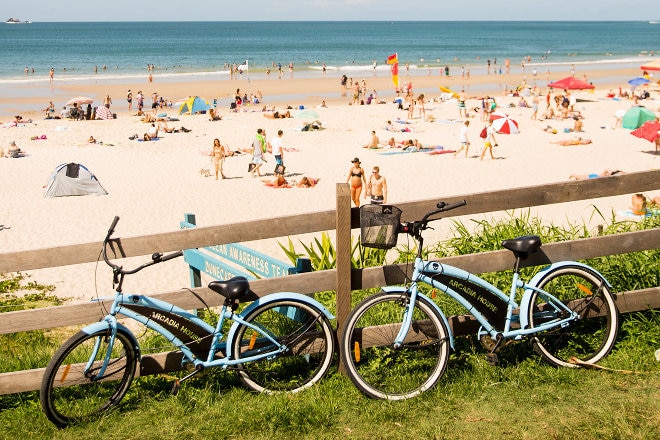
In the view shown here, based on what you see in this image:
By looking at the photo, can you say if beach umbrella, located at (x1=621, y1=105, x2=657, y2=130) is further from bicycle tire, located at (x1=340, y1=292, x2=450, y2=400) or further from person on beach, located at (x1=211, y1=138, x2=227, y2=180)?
bicycle tire, located at (x1=340, y1=292, x2=450, y2=400)

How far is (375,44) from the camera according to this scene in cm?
11994

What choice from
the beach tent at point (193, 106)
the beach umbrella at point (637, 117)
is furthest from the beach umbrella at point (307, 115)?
the beach umbrella at point (637, 117)

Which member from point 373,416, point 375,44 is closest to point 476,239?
point 373,416

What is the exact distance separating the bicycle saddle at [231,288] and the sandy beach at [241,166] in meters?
6.79

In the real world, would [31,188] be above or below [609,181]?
below

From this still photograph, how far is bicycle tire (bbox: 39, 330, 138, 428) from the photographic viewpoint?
442 centimetres

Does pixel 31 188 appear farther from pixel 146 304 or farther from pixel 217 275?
pixel 146 304

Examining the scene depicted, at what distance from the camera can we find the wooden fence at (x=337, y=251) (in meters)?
4.65

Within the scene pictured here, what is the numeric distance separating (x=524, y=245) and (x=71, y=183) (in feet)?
56.1

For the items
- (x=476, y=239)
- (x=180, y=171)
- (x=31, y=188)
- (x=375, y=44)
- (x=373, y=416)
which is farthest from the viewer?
(x=375, y=44)

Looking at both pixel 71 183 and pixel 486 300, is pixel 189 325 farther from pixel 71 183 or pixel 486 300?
pixel 71 183

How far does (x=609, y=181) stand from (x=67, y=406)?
12.9ft

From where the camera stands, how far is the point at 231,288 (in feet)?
15.1

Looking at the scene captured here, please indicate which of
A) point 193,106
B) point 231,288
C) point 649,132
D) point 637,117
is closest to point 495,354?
point 231,288
